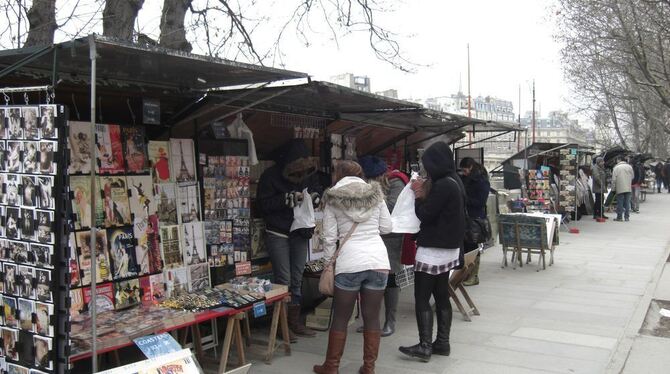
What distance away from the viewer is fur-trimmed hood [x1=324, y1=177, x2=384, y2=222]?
4316 mm

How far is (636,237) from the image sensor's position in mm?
13906

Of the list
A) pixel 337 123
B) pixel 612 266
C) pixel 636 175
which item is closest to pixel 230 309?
pixel 337 123

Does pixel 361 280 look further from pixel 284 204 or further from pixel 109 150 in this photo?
pixel 109 150

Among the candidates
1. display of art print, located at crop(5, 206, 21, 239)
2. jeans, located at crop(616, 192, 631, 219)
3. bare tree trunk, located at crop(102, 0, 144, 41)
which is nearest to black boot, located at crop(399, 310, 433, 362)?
display of art print, located at crop(5, 206, 21, 239)

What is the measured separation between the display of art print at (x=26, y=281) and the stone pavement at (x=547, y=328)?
2.09m

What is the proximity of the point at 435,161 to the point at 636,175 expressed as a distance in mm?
20328

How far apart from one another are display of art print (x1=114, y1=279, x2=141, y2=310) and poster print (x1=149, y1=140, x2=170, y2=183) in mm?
827

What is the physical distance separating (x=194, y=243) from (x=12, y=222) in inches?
75.5

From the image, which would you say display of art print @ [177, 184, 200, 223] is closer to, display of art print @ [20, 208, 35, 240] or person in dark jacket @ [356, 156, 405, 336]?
person in dark jacket @ [356, 156, 405, 336]

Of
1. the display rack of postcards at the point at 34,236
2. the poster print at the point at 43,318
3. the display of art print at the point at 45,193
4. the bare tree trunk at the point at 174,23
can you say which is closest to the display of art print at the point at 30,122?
the display rack of postcards at the point at 34,236

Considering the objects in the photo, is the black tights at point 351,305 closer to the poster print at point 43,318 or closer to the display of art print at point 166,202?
the display of art print at point 166,202

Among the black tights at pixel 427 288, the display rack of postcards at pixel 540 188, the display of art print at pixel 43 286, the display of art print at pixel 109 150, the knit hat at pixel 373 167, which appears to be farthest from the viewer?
the display rack of postcards at pixel 540 188

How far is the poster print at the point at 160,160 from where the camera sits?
474 cm

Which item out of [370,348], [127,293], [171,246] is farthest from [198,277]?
[370,348]
